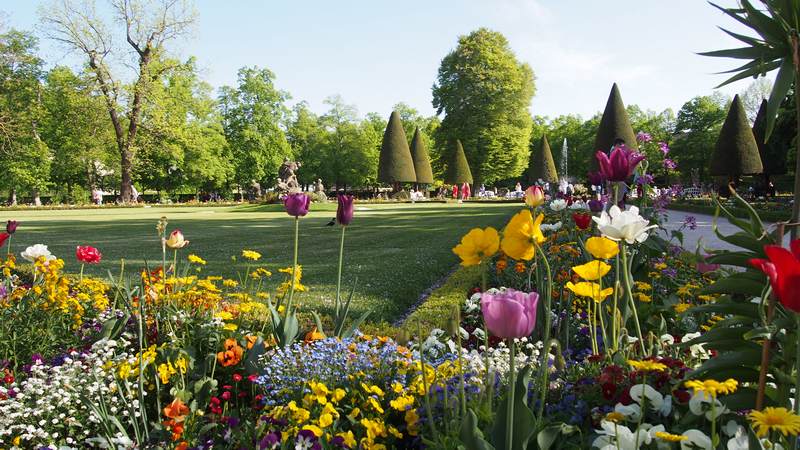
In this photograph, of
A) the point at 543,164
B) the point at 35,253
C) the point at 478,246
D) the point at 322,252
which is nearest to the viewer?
the point at 478,246

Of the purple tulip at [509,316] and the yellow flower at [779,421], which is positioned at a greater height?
the purple tulip at [509,316]

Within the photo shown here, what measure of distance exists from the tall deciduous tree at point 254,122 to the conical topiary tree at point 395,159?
1185 centimetres

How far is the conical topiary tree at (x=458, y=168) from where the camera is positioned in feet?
122

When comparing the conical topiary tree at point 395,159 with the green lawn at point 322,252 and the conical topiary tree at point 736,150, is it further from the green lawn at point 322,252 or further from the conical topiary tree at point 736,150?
the green lawn at point 322,252

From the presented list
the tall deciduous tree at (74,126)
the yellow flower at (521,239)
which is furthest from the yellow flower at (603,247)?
the tall deciduous tree at (74,126)

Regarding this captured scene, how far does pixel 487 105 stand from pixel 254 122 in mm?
18076

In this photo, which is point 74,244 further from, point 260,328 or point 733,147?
point 733,147

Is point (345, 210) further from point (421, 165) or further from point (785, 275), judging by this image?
point (421, 165)

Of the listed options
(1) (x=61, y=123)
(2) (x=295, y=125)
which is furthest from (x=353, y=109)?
(1) (x=61, y=123)

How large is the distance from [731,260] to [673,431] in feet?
2.12

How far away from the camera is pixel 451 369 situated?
2.36 m

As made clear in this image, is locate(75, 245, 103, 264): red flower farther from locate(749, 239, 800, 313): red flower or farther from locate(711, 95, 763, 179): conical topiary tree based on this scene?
locate(711, 95, 763, 179): conical topiary tree

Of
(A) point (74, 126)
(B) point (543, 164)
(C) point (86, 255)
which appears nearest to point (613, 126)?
(B) point (543, 164)

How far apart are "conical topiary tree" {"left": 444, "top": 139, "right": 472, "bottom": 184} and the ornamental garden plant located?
109 ft
